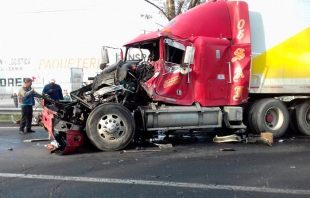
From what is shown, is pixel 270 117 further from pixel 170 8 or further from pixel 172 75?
pixel 170 8

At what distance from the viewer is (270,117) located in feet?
29.2

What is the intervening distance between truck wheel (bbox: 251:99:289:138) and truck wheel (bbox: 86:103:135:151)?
3.42 meters

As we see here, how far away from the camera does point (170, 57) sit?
7938mm

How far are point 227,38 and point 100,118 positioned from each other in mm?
3758

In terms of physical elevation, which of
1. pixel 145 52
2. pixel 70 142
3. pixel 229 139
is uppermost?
pixel 145 52

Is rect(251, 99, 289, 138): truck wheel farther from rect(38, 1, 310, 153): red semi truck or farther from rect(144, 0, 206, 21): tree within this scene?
rect(144, 0, 206, 21): tree

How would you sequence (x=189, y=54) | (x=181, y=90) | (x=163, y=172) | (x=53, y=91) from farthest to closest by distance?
(x=53, y=91)
(x=181, y=90)
(x=189, y=54)
(x=163, y=172)

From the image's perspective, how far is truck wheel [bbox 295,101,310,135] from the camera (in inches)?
362

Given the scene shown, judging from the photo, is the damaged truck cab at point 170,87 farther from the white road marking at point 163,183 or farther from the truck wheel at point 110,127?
the white road marking at point 163,183

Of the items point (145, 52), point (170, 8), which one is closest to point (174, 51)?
point (145, 52)

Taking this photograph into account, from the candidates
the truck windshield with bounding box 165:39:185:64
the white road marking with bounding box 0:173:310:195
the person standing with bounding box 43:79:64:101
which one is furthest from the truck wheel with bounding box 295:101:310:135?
the person standing with bounding box 43:79:64:101

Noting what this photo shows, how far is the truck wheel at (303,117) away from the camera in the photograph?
→ 920 centimetres

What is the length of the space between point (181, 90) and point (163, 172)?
2.86 meters

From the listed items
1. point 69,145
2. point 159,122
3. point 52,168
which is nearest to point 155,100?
point 159,122
